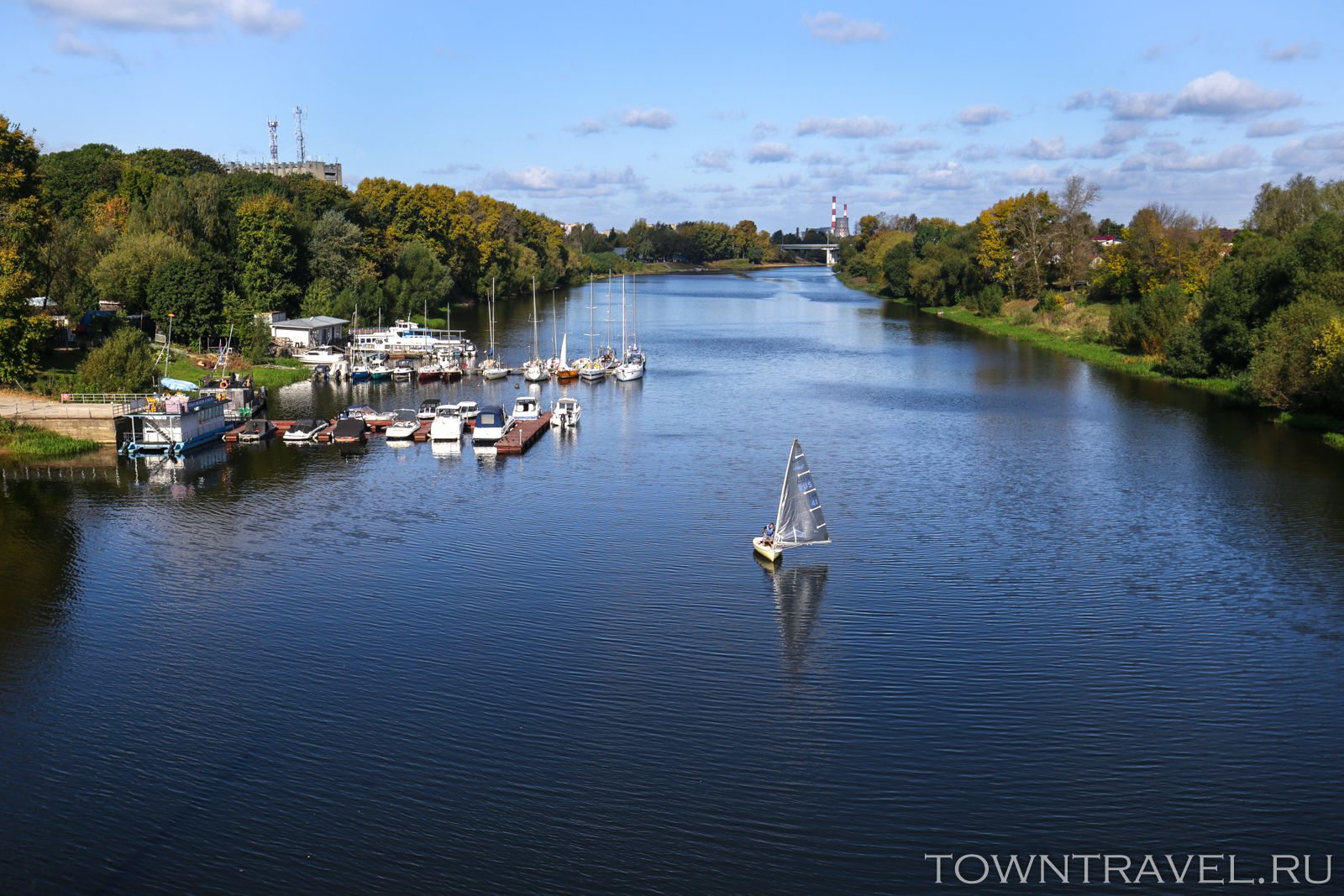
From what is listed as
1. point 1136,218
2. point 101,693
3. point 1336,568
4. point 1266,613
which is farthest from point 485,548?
point 1136,218

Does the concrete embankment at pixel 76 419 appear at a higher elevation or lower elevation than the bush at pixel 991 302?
lower

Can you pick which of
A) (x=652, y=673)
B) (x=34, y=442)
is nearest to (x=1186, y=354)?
(x=652, y=673)

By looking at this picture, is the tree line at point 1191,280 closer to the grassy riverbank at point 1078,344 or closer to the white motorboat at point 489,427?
the grassy riverbank at point 1078,344

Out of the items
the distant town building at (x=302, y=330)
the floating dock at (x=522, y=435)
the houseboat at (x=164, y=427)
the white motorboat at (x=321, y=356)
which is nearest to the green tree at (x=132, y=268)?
the distant town building at (x=302, y=330)

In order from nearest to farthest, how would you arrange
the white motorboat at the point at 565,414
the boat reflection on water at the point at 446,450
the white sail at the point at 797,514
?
1. the white sail at the point at 797,514
2. the boat reflection on water at the point at 446,450
3. the white motorboat at the point at 565,414

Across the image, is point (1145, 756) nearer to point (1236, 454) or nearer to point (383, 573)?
point (383, 573)

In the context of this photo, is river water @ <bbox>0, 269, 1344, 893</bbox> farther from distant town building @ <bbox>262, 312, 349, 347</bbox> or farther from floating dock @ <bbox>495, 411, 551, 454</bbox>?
distant town building @ <bbox>262, 312, 349, 347</bbox>

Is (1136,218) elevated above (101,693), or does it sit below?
above
